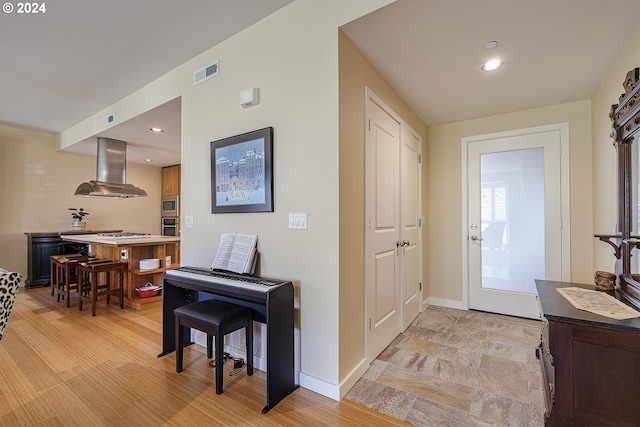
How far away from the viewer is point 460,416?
1.69m

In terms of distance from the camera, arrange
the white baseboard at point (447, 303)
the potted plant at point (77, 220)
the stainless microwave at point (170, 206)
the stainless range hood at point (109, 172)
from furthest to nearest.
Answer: the stainless microwave at point (170, 206), the potted plant at point (77, 220), the stainless range hood at point (109, 172), the white baseboard at point (447, 303)

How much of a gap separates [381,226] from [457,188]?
6.01 ft

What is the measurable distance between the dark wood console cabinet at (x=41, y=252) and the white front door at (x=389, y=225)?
5.37 meters

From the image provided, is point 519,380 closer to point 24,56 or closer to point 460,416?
point 460,416

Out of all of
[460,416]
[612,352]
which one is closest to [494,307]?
[460,416]

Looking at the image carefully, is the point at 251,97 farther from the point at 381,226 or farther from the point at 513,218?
the point at 513,218

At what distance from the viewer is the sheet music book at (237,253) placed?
2176 mm

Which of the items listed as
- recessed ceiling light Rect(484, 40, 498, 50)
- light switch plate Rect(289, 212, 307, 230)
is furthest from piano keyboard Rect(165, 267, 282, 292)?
recessed ceiling light Rect(484, 40, 498, 50)

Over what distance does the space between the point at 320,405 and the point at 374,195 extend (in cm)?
153

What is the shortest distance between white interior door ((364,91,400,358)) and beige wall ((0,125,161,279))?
6093 millimetres


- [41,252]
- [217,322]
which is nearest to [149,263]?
[217,322]

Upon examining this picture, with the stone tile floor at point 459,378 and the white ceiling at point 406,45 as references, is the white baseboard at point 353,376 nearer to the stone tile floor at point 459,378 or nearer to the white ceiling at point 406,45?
the stone tile floor at point 459,378

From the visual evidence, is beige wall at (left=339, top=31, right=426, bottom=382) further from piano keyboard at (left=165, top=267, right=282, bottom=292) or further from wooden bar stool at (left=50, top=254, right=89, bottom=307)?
wooden bar stool at (left=50, top=254, right=89, bottom=307)

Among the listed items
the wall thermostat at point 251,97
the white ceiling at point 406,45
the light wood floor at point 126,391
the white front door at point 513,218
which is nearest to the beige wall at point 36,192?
the white ceiling at point 406,45
